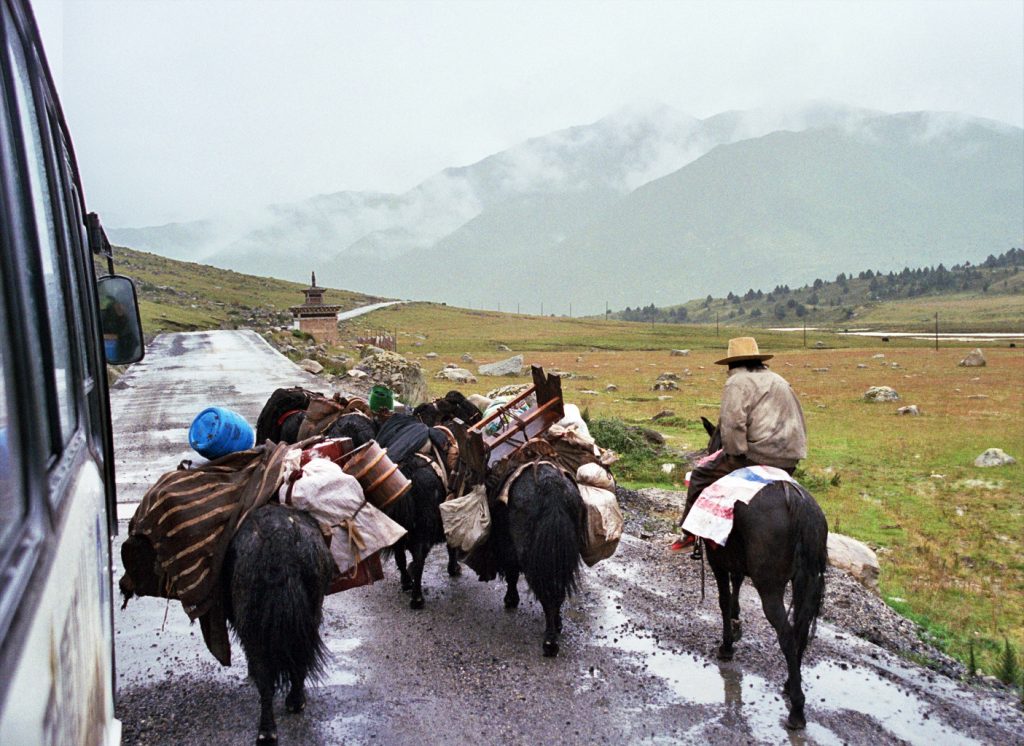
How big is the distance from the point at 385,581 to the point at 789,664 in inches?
156

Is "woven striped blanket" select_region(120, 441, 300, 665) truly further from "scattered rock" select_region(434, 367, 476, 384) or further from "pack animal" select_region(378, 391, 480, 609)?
"scattered rock" select_region(434, 367, 476, 384)

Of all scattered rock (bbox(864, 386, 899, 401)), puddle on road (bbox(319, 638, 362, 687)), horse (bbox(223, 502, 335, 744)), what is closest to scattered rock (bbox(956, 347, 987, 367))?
scattered rock (bbox(864, 386, 899, 401))

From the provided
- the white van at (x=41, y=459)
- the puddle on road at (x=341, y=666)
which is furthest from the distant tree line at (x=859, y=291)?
the white van at (x=41, y=459)

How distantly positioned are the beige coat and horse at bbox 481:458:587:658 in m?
1.36

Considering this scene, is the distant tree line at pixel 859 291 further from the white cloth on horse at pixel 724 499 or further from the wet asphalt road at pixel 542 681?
the white cloth on horse at pixel 724 499

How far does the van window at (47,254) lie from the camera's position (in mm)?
1881

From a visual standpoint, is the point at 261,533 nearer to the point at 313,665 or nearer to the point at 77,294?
the point at 313,665

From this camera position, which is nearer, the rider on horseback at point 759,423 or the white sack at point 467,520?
the rider on horseback at point 759,423

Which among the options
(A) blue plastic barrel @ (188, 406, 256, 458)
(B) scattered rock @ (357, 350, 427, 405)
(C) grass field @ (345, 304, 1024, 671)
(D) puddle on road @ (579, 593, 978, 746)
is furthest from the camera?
(B) scattered rock @ (357, 350, 427, 405)

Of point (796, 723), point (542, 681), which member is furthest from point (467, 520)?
point (796, 723)

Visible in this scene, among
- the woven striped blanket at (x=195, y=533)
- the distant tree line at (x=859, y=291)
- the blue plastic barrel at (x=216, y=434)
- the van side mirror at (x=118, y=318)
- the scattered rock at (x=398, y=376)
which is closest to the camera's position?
the van side mirror at (x=118, y=318)

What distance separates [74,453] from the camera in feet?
7.63

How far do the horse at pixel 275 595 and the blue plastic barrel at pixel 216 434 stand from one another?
2.34 ft

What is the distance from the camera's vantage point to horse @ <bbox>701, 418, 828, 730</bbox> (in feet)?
16.2
